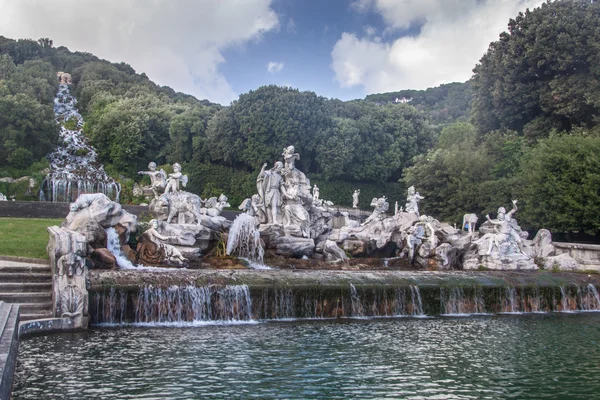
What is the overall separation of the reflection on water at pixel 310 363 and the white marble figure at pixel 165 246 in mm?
6109

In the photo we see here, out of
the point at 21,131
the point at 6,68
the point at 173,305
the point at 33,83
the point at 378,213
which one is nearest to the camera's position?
the point at 173,305

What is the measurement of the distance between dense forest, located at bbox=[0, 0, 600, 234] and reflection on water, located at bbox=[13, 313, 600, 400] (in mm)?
A: 18541

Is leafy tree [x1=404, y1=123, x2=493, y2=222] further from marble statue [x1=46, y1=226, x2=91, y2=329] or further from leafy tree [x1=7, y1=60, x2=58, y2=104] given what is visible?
leafy tree [x1=7, y1=60, x2=58, y2=104]

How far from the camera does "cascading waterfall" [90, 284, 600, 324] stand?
13977mm

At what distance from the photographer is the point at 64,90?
82750 millimetres

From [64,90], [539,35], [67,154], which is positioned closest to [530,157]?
[539,35]

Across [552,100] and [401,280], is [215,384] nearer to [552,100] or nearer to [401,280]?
[401,280]

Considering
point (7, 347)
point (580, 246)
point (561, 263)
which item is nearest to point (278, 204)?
point (561, 263)

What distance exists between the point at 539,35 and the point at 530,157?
27.8 feet

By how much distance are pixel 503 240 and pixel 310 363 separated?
16.4 meters

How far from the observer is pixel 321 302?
15898mm

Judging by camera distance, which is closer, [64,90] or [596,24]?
[596,24]

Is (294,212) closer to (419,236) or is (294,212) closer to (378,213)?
(378,213)

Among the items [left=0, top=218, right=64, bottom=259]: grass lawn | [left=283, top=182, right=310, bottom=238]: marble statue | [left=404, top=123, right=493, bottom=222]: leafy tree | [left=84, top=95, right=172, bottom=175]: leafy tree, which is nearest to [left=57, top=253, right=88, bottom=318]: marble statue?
[left=0, top=218, right=64, bottom=259]: grass lawn
